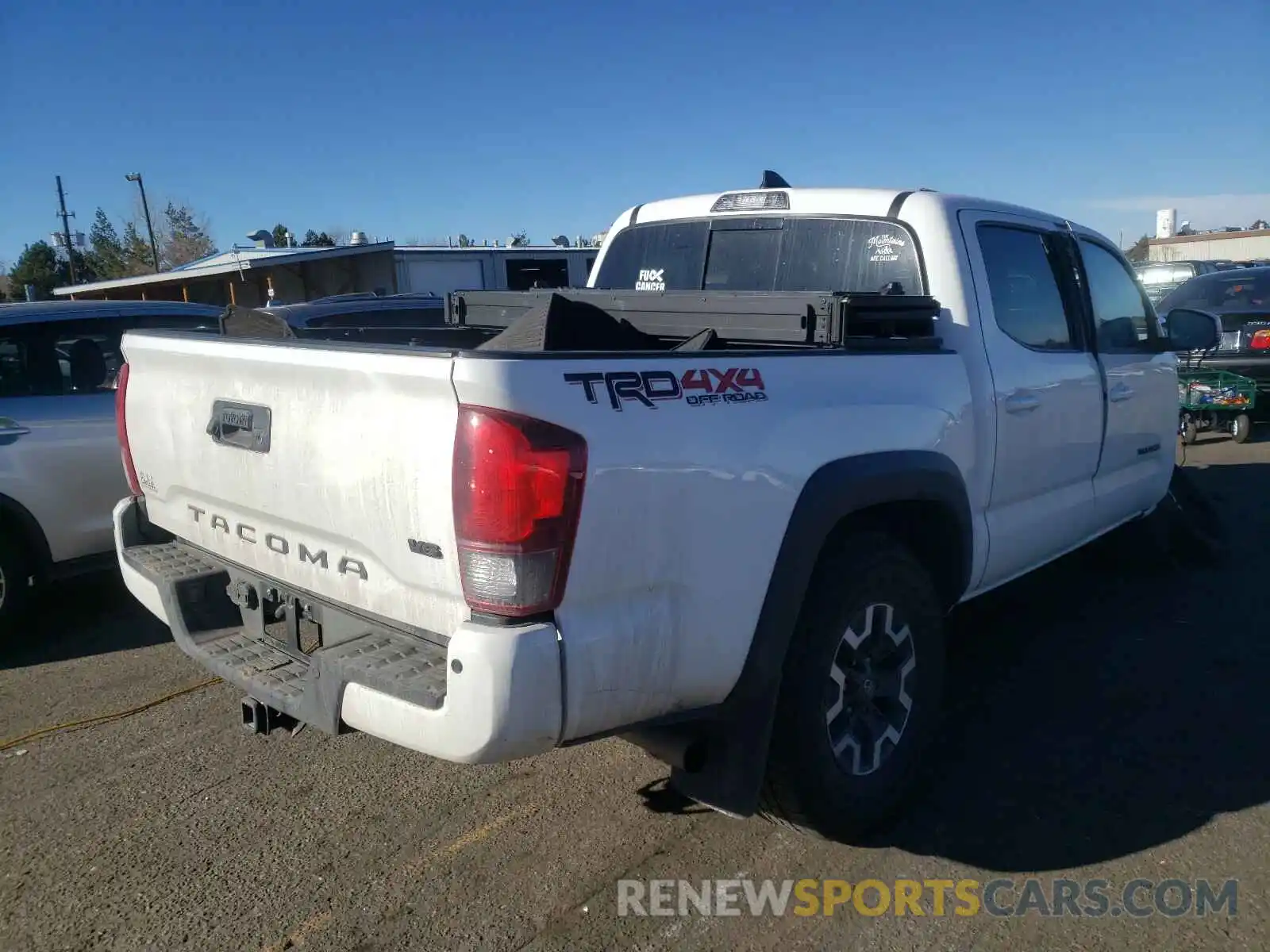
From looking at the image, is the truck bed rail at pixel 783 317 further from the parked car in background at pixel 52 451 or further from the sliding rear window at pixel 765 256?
the parked car in background at pixel 52 451

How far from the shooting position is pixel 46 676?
486 centimetres

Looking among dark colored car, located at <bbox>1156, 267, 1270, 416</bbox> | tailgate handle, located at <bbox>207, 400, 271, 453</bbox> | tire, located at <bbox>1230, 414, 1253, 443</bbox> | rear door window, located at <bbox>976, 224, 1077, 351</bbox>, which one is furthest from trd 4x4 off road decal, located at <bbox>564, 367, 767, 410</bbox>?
tire, located at <bbox>1230, 414, 1253, 443</bbox>

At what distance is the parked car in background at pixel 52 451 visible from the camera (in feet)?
17.2

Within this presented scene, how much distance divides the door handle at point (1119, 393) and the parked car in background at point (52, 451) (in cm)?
532

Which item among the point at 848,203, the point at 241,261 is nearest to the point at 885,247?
the point at 848,203

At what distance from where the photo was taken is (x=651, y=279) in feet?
15.8

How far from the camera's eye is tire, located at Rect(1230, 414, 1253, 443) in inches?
408

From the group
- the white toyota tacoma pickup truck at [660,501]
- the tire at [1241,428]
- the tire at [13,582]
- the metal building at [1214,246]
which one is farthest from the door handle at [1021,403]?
the metal building at [1214,246]

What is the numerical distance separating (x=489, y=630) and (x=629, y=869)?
1289 millimetres

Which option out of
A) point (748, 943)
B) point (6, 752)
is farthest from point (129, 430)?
point (748, 943)

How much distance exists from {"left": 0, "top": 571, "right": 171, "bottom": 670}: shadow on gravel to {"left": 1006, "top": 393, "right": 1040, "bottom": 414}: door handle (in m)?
4.46

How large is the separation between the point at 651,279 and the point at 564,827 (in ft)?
8.72

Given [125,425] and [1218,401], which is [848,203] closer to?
[125,425]

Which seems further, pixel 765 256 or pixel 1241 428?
pixel 1241 428
